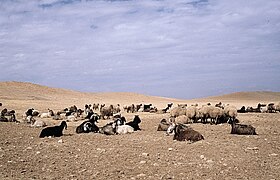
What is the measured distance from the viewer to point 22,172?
8.64 meters

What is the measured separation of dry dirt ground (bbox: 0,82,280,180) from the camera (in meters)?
8.38

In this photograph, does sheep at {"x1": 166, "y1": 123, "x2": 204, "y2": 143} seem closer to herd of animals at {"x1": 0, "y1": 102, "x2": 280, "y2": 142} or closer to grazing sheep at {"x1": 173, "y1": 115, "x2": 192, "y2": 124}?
herd of animals at {"x1": 0, "y1": 102, "x2": 280, "y2": 142}

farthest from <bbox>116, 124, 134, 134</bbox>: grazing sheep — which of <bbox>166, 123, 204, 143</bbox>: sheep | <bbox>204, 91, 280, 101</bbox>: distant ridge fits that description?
<bbox>204, 91, 280, 101</bbox>: distant ridge

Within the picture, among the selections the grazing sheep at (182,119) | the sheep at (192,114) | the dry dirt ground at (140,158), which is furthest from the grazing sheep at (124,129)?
the sheep at (192,114)

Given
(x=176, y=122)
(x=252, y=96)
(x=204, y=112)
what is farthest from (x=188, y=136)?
(x=252, y=96)

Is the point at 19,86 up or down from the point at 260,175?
up

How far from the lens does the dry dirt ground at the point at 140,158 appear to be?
838 cm

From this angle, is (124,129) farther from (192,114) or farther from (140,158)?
(140,158)

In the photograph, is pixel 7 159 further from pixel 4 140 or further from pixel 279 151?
pixel 279 151

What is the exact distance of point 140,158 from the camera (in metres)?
10.1

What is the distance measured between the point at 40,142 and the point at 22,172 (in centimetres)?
448

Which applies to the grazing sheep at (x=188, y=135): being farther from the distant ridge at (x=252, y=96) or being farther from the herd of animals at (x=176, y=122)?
the distant ridge at (x=252, y=96)

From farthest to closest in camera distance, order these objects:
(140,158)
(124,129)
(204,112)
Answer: (204,112)
(124,129)
(140,158)

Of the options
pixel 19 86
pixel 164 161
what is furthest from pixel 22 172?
pixel 19 86
